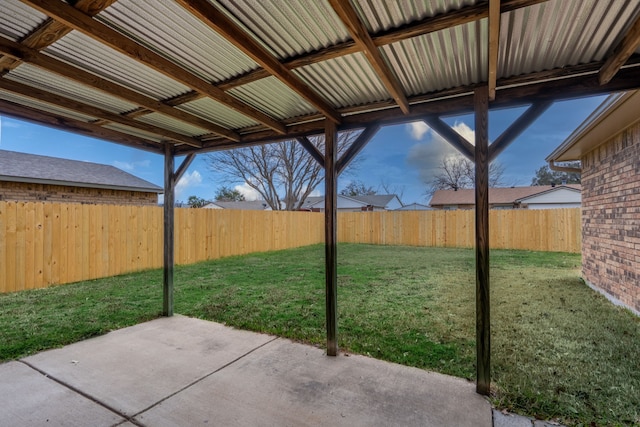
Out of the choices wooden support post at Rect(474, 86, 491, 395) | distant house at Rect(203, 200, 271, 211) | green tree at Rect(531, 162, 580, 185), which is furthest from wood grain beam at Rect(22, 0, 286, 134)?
green tree at Rect(531, 162, 580, 185)

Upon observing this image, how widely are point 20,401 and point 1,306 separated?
3262 millimetres

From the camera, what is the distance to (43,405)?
85.4 inches

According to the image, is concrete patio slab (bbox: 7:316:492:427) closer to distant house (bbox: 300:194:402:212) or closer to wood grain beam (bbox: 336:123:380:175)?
wood grain beam (bbox: 336:123:380:175)

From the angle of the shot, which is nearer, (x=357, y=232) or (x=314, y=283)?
(x=314, y=283)

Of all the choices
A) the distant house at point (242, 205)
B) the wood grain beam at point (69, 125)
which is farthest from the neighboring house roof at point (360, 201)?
the wood grain beam at point (69, 125)

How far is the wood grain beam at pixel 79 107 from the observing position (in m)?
2.23

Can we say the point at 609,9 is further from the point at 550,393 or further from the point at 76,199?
the point at 76,199

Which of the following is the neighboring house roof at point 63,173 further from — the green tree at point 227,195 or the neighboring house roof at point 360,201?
the green tree at point 227,195

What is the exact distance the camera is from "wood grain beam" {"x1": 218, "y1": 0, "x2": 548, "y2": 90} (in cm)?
146

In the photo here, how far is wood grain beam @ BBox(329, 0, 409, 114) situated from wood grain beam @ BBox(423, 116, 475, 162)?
441 millimetres

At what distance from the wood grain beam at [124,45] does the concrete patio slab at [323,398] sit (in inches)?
86.4

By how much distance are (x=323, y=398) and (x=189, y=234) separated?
7050 millimetres

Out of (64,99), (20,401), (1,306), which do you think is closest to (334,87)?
(64,99)

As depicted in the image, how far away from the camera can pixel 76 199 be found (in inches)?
338
